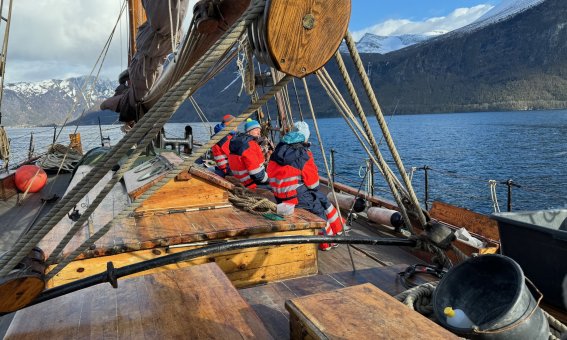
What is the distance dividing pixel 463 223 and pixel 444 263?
303 cm

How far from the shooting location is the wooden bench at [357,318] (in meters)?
1.68

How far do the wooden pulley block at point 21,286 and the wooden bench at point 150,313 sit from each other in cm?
25

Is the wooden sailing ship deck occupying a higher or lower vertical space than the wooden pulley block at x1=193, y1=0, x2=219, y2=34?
lower

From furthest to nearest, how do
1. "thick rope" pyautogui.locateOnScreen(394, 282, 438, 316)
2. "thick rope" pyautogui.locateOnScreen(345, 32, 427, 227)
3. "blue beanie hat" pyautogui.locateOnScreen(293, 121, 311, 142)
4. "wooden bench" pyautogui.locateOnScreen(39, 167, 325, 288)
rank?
"blue beanie hat" pyautogui.locateOnScreen(293, 121, 311, 142) < "wooden bench" pyautogui.locateOnScreen(39, 167, 325, 288) < "thick rope" pyautogui.locateOnScreen(394, 282, 438, 316) < "thick rope" pyautogui.locateOnScreen(345, 32, 427, 227)

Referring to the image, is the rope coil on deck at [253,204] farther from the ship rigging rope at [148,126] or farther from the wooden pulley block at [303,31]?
the wooden pulley block at [303,31]

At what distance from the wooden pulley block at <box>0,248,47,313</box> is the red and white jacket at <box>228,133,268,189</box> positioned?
4.04 metres

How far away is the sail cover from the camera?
3.99m

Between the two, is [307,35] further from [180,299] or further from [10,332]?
[10,332]

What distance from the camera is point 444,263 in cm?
296

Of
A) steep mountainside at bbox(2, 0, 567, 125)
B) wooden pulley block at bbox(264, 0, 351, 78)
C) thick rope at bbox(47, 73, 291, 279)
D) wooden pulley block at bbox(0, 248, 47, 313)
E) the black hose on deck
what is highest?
steep mountainside at bbox(2, 0, 567, 125)

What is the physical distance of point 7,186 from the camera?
880 cm

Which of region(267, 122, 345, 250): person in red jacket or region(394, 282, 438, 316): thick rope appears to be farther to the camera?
region(267, 122, 345, 250): person in red jacket

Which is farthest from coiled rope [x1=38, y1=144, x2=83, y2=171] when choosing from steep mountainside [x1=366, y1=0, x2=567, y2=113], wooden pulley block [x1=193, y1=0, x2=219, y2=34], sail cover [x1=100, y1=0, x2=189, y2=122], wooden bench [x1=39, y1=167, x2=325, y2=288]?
steep mountainside [x1=366, y1=0, x2=567, y2=113]

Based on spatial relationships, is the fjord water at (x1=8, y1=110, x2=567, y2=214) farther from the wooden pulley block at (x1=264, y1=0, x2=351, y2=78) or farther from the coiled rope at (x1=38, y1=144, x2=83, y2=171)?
the wooden pulley block at (x1=264, y1=0, x2=351, y2=78)
